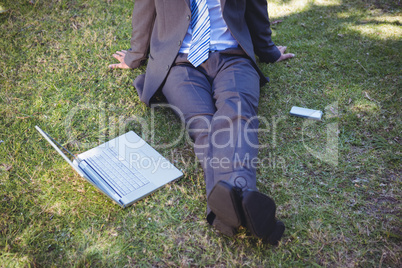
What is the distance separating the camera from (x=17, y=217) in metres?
2.39

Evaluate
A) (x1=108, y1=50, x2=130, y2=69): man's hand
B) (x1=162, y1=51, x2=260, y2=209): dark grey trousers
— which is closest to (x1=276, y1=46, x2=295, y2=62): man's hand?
(x1=162, y1=51, x2=260, y2=209): dark grey trousers

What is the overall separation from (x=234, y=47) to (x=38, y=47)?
8.38 ft

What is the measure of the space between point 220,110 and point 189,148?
0.55 meters

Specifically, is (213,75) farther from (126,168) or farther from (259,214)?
(259,214)

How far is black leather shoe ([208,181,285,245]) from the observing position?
1920 millimetres

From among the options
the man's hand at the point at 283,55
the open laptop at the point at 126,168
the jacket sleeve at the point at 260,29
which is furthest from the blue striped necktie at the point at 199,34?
the man's hand at the point at 283,55

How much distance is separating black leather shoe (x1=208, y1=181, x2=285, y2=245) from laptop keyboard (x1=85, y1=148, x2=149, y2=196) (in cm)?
77

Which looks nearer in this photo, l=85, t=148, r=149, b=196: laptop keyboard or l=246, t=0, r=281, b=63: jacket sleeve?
l=85, t=148, r=149, b=196: laptop keyboard

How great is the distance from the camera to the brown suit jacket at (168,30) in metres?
3.01

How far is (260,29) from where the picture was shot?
346 cm

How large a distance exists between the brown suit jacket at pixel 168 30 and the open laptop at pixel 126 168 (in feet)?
1.85

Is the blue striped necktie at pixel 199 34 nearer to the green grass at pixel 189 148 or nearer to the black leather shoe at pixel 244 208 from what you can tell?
the green grass at pixel 189 148

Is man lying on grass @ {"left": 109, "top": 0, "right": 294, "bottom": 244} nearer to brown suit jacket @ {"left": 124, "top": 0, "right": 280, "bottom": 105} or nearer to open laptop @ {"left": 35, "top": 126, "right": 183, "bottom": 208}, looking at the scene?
brown suit jacket @ {"left": 124, "top": 0, "right": 280, "bottom": 105}

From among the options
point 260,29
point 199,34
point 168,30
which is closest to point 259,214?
point 199,34
